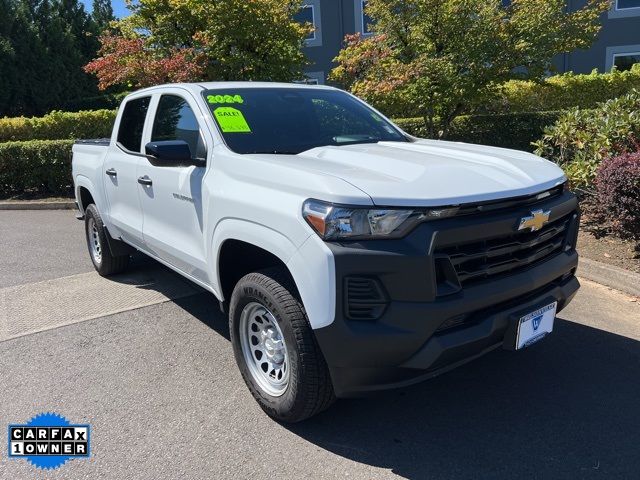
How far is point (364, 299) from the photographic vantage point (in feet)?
7.97

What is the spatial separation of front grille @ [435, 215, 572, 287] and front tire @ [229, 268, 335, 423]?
2.43 ft

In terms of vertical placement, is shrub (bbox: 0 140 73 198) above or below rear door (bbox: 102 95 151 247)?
below

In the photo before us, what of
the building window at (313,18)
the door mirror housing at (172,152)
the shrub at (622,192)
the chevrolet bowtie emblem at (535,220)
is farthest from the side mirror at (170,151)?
the building window at (313,18)

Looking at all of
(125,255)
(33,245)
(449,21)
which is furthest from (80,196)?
(449,21)

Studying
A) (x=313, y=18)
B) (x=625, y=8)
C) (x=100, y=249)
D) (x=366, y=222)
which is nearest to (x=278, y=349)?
(x=366, y=222)

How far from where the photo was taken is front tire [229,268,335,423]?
2666 millimetres

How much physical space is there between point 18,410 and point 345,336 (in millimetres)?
2202

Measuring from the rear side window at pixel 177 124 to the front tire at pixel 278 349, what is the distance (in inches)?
42.4

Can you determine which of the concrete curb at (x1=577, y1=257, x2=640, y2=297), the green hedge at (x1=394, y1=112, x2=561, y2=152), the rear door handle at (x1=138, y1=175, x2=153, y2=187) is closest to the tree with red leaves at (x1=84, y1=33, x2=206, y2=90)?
the green hedge at (x1=394, y1=112, x2=561, y2=152)

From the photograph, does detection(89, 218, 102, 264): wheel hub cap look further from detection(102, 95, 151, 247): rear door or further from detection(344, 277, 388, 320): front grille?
detection(344, 277, 388, 320): front grille

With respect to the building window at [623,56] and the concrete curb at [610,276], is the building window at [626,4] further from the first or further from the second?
the concrete curb at [610,276]

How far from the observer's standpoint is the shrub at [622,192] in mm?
5285

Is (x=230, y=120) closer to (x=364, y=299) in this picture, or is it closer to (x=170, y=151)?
(x=170, y=151)

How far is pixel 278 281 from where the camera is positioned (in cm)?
284
